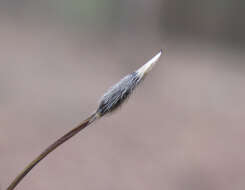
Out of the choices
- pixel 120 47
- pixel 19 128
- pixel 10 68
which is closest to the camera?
pixel 19 128

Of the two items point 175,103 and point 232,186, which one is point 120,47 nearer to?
point 175,103

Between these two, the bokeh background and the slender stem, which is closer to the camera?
the slender stem

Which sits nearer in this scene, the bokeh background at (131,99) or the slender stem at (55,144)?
the slender stem at (55,144)

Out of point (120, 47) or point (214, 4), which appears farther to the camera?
point (214, 4)

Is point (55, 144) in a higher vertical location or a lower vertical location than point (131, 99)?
higher

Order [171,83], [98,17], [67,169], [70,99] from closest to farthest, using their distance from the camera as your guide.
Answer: [67,169] → [70,99] → [171,83] → [98,17]

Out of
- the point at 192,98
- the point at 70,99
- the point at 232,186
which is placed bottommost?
the point at 232,186

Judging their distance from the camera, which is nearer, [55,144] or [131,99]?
[55,144]

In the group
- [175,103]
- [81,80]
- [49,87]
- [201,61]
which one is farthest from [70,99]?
[201,61]
